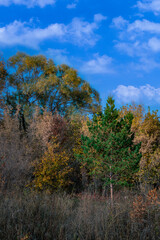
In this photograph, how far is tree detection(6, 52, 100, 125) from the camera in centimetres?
2977

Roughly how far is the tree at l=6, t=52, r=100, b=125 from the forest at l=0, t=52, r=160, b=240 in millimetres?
127

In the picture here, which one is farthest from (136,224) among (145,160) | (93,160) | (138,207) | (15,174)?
(145,160)

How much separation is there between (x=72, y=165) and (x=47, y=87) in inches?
589

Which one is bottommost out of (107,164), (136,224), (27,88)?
(136,224)

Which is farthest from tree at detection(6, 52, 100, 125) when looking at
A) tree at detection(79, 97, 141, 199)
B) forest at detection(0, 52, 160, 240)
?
tree at detection(79, 97, 141, 199)

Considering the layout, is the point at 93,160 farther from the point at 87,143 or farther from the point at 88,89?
the point at 88,89

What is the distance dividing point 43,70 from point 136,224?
93.3ft

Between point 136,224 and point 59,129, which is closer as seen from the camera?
point 136,224

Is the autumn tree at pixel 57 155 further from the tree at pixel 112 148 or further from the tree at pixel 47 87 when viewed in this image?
the tree at pixel 47 87

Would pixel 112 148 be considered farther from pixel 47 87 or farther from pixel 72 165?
pixel 47 87

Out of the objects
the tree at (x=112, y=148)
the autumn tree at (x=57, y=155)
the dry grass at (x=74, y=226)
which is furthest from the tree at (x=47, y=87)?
the dry grass at (x=74, y=226)

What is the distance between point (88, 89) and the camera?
31906mm

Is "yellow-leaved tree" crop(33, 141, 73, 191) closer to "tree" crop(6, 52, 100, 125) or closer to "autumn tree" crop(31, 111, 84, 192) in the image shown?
"autumn tree" crop(31, 111, 84, 192)

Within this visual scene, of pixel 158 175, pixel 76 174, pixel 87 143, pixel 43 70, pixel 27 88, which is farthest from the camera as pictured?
pixel 43 70
